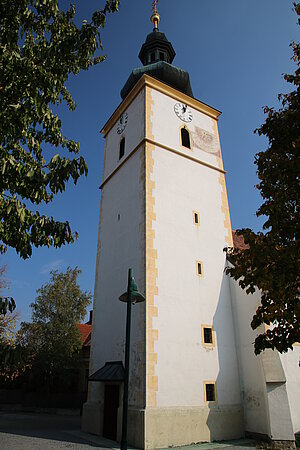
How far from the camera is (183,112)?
18.0 metres

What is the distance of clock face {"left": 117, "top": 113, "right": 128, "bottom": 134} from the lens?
1858 cm

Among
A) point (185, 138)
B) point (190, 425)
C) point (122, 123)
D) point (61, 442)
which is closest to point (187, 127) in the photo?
point (185, 138)

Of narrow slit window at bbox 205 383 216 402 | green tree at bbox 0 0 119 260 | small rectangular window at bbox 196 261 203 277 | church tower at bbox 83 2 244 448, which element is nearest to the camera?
green tree at bbox 0 0 119 260

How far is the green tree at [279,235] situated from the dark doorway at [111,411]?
258 inches

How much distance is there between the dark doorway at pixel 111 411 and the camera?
1180 cm

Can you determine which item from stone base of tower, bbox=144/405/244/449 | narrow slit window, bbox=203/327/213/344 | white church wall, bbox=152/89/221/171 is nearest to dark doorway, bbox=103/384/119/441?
stone base of tower, bbox=144/405/244/449

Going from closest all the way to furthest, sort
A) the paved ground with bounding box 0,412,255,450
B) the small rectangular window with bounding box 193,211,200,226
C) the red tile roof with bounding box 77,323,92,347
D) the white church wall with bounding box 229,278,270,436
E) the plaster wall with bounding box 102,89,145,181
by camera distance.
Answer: the paved ground with bounding box 0,412,255,450, the white church wall with bounding box 229,278,270,436, the small rectangular window with bounding box 193,211,200,226, the plaster wall with bounding box 102,89,145,181, the red tile roof with bounding box 77,323,92,347

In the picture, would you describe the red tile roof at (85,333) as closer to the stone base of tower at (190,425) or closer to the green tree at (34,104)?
the stone base of tower at (190,425)

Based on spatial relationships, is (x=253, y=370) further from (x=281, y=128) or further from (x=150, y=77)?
(x=150, y=77)

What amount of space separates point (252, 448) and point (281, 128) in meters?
9.27

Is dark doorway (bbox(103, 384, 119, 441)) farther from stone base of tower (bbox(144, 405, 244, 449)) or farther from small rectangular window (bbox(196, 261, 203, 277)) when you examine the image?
small rectangular window (bbox(196, 261, 203, 277))

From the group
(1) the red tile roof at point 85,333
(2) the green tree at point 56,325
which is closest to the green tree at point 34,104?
(2) the green tree at point 56,325

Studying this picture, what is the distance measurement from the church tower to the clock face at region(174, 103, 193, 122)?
0.08 meters

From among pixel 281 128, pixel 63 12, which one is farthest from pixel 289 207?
pixel 63 12
